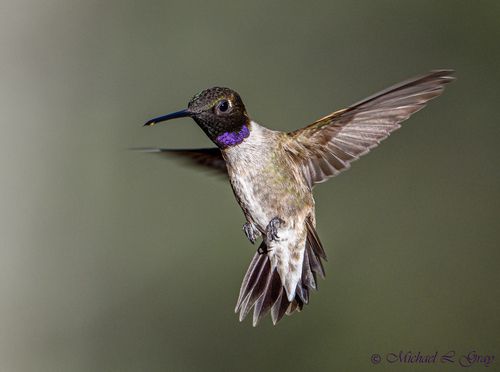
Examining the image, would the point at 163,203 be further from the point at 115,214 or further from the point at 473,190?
the point at 473,190

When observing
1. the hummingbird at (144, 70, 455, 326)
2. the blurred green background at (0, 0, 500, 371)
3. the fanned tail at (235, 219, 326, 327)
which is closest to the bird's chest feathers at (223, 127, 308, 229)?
the hummingbird at (144, 70, 455, 326)

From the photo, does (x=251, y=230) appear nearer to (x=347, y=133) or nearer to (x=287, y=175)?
(x=287, y=175)

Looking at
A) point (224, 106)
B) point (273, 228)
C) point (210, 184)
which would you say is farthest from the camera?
point (210, 184)

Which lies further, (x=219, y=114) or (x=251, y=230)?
(x=251, y=230)

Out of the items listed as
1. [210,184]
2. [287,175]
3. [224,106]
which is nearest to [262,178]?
[287,175]

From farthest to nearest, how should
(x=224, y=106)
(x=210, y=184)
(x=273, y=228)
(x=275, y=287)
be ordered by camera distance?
1. (x=210, y=184)
2. (x=275, y=287)
3. (x=273, y=228)
4. (x=224, y=106)

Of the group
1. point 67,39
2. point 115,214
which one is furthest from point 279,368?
point 67,39

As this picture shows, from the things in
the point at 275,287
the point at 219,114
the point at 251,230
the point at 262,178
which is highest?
Answer: the point at 219,114

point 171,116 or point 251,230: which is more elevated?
point 171,116
